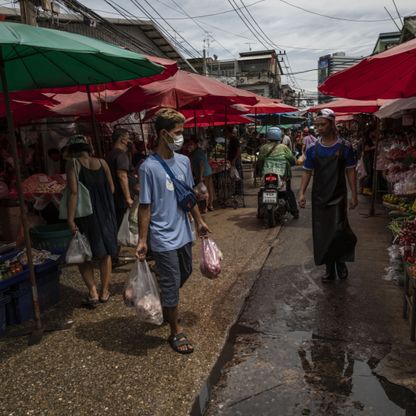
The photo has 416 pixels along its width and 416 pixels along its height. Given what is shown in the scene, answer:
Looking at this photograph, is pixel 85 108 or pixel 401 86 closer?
pixel 401 86

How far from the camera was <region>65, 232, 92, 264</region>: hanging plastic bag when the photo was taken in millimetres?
4035

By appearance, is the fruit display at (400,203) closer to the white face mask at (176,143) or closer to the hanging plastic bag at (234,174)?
the white face mask at (176,143)

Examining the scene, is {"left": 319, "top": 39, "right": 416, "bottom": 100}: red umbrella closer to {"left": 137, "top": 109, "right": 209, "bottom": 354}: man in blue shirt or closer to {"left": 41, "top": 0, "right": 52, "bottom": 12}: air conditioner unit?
{"left": 137, "top": 109, "right": 209, "bottom": 354}: man in blue shirt

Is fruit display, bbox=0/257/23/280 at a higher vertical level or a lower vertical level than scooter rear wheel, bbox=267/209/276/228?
higher

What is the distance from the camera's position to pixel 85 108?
24.6 ft

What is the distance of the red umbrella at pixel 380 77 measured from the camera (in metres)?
2.98

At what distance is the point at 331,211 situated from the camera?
182 inches

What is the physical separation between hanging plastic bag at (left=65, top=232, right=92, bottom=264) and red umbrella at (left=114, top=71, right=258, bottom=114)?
2.74 metres

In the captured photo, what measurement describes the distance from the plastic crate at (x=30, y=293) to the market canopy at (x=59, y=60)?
2056mm

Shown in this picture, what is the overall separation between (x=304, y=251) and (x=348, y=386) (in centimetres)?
345

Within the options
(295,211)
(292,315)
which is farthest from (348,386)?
(295,211)

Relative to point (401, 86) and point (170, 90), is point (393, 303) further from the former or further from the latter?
point (170, 90)

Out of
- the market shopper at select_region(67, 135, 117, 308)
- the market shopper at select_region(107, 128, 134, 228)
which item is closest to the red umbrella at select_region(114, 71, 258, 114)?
the market shopper at select_region(107, 128, 134, 228)

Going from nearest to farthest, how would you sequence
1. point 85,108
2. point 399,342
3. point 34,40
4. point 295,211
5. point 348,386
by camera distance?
point 34,40 < point 348,386 < point 399,342 < point 85,108 < point 295,211
